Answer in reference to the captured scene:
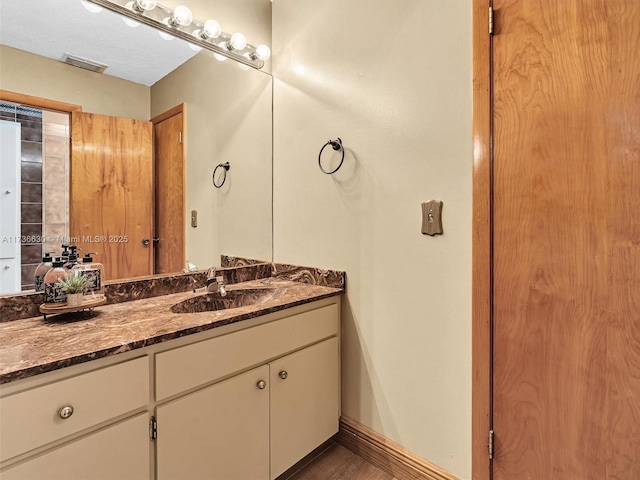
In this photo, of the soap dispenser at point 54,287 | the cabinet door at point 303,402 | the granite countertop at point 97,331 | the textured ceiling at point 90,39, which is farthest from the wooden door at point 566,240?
the soap dispenser at point 54,287

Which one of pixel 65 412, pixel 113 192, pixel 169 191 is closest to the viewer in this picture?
pixel 65 412

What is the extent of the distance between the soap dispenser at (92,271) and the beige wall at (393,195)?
3.20ft

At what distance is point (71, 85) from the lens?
1395 mm

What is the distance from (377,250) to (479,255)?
1.51ft

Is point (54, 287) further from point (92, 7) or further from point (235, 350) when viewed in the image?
point (92, 7)

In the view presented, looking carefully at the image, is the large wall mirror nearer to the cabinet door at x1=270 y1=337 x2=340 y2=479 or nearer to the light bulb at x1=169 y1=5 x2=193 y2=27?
the light bulb at x1=169 y1=5 x2=193 y2=27

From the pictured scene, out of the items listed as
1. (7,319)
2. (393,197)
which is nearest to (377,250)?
(393,197)

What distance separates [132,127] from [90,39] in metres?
0.37

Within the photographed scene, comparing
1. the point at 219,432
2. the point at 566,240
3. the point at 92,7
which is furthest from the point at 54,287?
the point at 566,240

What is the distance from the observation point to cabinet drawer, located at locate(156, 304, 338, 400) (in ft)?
3.63

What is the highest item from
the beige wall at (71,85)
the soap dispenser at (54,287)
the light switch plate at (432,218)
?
the beige wall at (71,85)

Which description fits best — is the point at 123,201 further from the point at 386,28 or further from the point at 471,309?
the point at 471,309

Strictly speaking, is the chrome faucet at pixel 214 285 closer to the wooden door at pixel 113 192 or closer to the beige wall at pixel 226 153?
the beige wall at pixel 226 153

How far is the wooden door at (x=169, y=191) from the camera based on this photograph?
1694 millimetres
